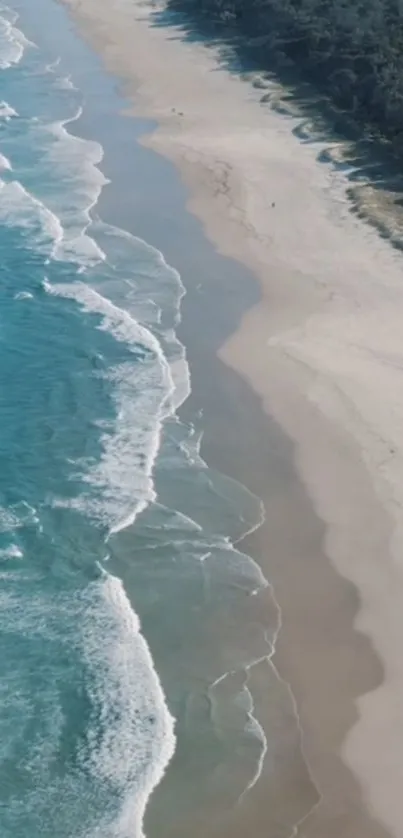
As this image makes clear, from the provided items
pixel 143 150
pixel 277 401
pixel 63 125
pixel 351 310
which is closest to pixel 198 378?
pixel 277 401

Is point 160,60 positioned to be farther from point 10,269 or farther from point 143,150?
point 10,269

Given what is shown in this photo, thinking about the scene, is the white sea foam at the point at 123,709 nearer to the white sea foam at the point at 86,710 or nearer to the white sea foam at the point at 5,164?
the white sea foam at the point at 86,710

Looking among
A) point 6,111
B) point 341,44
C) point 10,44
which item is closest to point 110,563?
point 6,111

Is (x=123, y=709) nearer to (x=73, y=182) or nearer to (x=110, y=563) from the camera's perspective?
(x=110, y=563)

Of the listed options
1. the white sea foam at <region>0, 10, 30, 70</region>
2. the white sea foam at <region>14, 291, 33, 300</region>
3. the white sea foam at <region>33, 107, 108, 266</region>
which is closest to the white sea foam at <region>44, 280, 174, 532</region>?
the white sea foam at <region>14, 291, 33, 300</region>

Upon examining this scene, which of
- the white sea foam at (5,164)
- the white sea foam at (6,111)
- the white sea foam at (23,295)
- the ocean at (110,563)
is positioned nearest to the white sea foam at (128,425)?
the ocean at (110,563)

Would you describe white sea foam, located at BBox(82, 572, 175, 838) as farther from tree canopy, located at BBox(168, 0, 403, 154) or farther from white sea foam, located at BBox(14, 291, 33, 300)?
tree canopy, located at BBox(168, 0, 403, 154)
